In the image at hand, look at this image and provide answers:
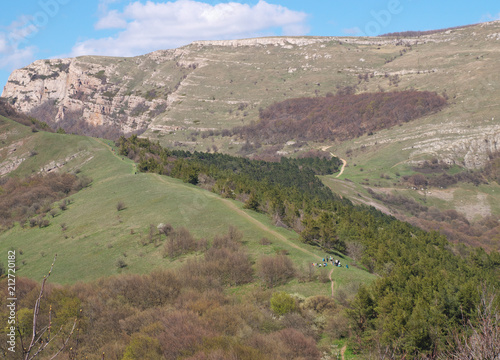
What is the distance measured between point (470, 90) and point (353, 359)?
186160mm

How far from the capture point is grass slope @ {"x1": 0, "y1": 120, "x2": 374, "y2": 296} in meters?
40.1

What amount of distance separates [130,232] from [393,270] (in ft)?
113

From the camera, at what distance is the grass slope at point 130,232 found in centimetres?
4009

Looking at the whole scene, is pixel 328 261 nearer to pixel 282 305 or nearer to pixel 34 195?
pixel 282 305

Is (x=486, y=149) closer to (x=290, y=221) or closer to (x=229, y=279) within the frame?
(x=290, y=221)

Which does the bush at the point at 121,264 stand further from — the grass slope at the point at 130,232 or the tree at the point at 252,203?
the tree at the point at 252,203

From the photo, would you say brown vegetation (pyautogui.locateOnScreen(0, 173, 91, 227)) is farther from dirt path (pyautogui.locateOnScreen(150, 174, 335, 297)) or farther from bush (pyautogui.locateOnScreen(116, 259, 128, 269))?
dirt path (pyautogui.locateOnScreen(150, 174, 335, 297))

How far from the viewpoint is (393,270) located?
123 feet

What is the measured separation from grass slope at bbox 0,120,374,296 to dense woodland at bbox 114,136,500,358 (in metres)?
4.71

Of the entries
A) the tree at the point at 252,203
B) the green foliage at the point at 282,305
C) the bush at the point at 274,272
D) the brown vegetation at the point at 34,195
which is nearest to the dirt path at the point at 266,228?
the tree at the point at 252,203

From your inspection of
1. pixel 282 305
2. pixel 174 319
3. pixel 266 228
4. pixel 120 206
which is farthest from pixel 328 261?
pixel 120 206

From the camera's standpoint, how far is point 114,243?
46000 millimetres

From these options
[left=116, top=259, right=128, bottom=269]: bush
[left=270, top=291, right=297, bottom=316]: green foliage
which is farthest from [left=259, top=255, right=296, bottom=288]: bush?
[left=116, top=259, right=128, bottom=269]: bush

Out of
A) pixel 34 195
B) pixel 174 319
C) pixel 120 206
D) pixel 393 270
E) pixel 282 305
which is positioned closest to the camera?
pixel 174 319
